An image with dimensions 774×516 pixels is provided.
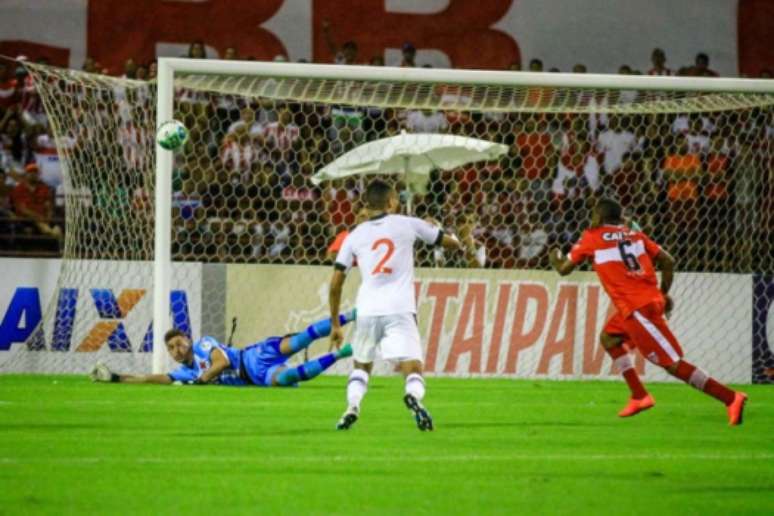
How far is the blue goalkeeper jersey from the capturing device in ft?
49.5

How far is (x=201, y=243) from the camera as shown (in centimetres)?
1831

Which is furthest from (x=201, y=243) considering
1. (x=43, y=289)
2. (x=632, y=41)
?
(x=632, y=41)

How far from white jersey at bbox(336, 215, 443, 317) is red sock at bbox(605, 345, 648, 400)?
240 cm

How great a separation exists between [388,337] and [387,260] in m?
0.52

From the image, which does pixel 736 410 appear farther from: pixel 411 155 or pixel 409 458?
pixel 411 155

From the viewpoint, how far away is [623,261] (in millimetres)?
12117

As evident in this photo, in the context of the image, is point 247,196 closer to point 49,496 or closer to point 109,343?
point 109,343

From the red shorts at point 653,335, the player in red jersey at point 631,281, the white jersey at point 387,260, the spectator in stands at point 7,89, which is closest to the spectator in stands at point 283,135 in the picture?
the spectator in stands at point 7,89

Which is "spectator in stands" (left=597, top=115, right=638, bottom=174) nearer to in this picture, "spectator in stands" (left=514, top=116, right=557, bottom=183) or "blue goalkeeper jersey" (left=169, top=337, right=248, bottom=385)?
"spectator in stands" (left=514, top=116, right=557, bottom=183)

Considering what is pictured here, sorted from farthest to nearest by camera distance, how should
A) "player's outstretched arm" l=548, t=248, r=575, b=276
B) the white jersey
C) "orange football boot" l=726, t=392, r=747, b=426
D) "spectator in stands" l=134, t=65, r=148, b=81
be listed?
"spectator in stands" l=134, t=65, r=148, b=81, "player's outstretched arm" l=548, t=248, r=575, b=276, "orange football boot" l=726, t=392, r=747, b=426, the white jersey

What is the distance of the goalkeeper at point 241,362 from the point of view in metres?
15.0

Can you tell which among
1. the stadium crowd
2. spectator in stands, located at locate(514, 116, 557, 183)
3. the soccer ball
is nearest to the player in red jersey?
the soccer ball

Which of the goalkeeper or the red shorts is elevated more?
the red shorts

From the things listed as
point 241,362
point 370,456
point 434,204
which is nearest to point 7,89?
point 434,204
